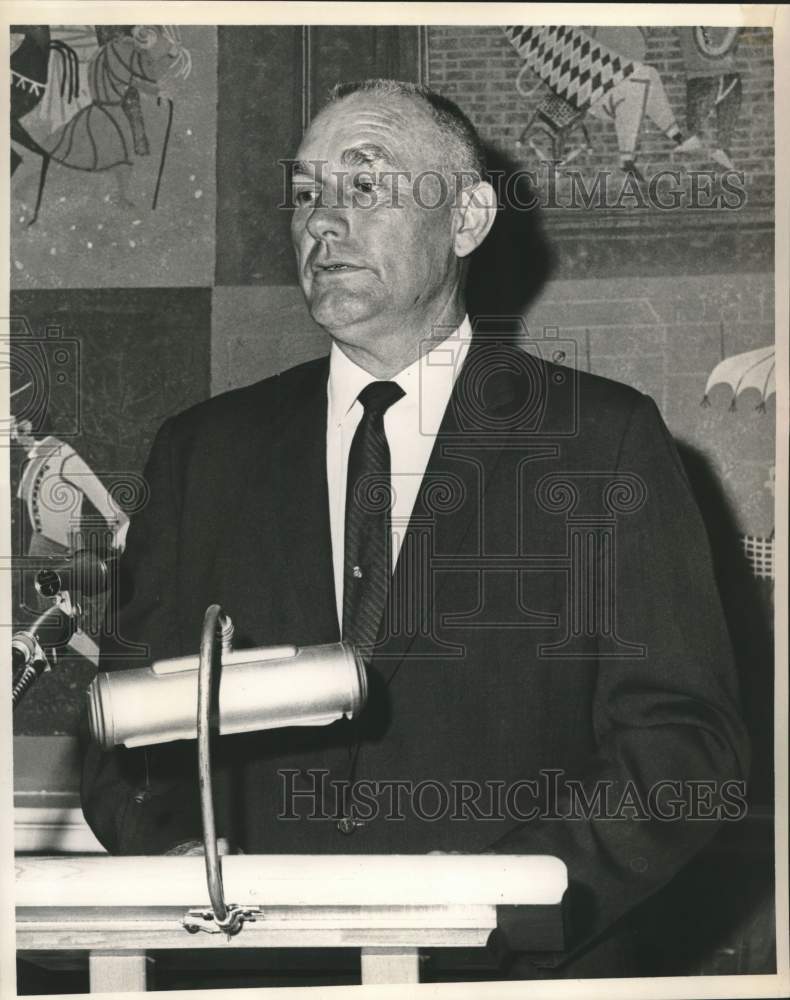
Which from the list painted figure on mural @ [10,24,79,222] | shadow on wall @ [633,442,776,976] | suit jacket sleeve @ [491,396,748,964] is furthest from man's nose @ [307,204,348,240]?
shadow on wall @ [633,442,776,976]

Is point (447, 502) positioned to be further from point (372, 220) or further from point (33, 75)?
point (33, 75)

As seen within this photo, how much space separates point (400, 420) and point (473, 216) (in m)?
0.37

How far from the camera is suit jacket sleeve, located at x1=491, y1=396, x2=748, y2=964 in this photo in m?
2.27

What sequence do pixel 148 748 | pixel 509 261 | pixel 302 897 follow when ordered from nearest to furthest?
pixel 302 897
pixel 148 748
pixel 509 261

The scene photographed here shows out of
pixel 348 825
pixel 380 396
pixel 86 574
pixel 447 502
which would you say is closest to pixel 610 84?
pixel 380 396

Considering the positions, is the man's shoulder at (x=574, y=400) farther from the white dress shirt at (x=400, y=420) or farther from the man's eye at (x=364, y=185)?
the man's eye at (x=364, y=185)

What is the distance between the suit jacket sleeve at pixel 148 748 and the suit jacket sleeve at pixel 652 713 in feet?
1.74

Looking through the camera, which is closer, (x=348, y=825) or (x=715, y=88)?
(x=348, y=825)

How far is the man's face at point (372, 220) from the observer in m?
2.31

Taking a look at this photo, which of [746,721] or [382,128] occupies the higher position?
[382,128]

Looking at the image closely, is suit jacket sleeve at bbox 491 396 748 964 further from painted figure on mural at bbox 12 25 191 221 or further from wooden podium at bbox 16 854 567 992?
painted figure on mural at bbox 12 25 191 221

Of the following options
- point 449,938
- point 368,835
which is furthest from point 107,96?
point 449,938

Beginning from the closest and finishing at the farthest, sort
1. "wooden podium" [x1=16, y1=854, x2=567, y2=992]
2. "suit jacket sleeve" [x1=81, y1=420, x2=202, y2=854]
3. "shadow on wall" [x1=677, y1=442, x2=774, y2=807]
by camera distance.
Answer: "wooden podium" [x1=16, y1=854, x2=567, y2=992] → "suit jacket sleeve" [x1=81, y1=420, x2=202, y2=854] → "shadow on wall" [x1=677, y1=442, x2=774, y2=807]

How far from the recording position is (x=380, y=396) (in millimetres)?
2354
